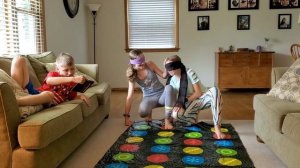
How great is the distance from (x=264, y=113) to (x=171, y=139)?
810mm

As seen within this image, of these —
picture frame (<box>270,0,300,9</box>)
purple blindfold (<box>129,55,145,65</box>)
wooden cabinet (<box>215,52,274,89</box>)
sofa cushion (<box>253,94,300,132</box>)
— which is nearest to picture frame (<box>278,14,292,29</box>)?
picture frame (<box>270,0,300,9</box>)

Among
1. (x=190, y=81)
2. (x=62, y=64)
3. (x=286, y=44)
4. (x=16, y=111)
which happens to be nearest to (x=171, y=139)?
(x=190, y=81)

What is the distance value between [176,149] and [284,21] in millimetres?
4459

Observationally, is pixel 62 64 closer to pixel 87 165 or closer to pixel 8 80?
pixel 8 80

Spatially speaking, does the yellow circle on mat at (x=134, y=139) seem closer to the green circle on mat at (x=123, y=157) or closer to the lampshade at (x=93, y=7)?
the green circle on mat at (x=123, y=157)

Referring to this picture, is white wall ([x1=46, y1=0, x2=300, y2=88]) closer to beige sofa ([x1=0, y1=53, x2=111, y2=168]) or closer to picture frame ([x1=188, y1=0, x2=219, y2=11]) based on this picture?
picture frame ([x1=188, y1=0, x2=219, y2=11])

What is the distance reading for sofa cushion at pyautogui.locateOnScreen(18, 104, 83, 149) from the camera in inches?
69.1

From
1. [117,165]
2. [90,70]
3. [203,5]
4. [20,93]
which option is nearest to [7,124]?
[20,93]

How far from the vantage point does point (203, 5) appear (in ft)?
19.4

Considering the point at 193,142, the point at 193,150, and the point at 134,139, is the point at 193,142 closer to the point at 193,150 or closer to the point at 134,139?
the point at 193,150

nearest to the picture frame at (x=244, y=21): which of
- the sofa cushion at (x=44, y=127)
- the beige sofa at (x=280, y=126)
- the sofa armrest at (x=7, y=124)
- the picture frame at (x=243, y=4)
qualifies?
the picture frame at (x=243, y=4)

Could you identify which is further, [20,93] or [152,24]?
[152,24]

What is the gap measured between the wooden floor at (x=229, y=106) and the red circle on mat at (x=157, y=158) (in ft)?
4.53

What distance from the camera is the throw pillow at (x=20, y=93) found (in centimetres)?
199
